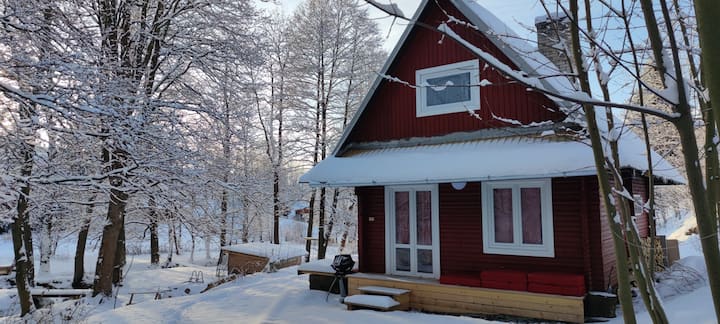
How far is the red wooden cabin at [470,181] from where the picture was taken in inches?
307

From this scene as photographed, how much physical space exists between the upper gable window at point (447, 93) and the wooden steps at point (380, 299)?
12.1 feet

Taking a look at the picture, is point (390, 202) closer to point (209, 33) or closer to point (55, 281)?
point (209, 33)

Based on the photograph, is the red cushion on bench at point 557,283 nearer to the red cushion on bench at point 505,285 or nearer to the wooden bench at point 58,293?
the red cushion on bench at point 505,285

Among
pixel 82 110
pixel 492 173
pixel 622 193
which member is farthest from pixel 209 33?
pixel 622 193

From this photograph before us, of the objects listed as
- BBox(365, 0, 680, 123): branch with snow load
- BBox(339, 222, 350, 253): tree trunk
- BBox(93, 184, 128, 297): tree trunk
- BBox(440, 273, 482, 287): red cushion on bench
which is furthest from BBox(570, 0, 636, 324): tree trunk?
BBox(339, 222, 350, 253): tree trunk

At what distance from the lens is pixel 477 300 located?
26.9 feet

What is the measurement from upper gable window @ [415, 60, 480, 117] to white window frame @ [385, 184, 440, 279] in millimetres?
1623

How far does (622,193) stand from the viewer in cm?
193

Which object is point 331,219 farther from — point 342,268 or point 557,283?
point 557,283

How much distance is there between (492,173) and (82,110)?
19.3 feet

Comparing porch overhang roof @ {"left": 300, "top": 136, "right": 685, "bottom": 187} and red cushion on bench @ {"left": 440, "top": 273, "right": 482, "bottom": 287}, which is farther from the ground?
porch overhang roof @ {"left": 300, "top": 136, "right": 685, "bottom": 187}

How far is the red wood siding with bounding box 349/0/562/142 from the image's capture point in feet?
29.3

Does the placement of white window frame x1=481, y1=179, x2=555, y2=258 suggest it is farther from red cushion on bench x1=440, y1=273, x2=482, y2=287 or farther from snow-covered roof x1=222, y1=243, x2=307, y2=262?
snow-covered roof x1=222, y1=243, x2=307, y2=262

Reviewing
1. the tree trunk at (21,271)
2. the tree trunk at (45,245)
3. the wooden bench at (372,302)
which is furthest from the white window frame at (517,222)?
the tree trunk at (45,245)
